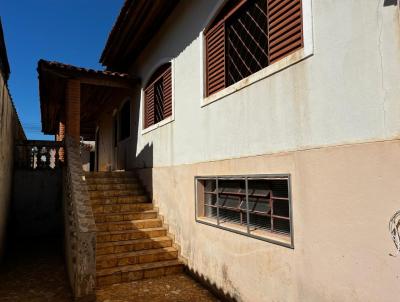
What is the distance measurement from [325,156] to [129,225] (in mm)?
4804

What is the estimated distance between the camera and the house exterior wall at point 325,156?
2635 mm

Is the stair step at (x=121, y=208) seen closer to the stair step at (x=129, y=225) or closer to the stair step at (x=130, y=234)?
the stair step at (x=129, y=225)

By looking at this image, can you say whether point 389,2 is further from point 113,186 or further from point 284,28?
point 113,186

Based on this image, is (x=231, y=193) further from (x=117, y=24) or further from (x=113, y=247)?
(x=117, y=24)

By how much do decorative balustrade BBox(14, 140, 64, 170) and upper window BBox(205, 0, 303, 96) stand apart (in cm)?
573

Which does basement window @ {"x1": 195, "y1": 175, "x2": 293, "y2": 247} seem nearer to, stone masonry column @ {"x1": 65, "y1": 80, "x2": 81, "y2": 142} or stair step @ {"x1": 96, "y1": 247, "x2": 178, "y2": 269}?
stair step @ {"x1": 96, "y1": 247, "x2": 178, "y2": 269}

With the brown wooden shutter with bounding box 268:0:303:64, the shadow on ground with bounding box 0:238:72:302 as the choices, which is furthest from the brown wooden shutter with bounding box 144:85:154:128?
the brown wooden shutter with bounding box 268:0:303:64

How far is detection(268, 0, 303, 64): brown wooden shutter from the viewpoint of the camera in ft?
12.2

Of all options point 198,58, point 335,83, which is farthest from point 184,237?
point 335,83

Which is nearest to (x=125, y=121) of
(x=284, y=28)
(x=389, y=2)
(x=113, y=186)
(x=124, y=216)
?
(x=113, y=186)

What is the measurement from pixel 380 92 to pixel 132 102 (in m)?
8.47

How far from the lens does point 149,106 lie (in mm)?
8742

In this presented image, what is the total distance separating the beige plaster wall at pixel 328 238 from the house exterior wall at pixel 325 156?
0.03 ft

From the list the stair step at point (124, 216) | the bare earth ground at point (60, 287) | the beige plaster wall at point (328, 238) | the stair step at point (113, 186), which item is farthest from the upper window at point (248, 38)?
the stair step at point (113, 186)
